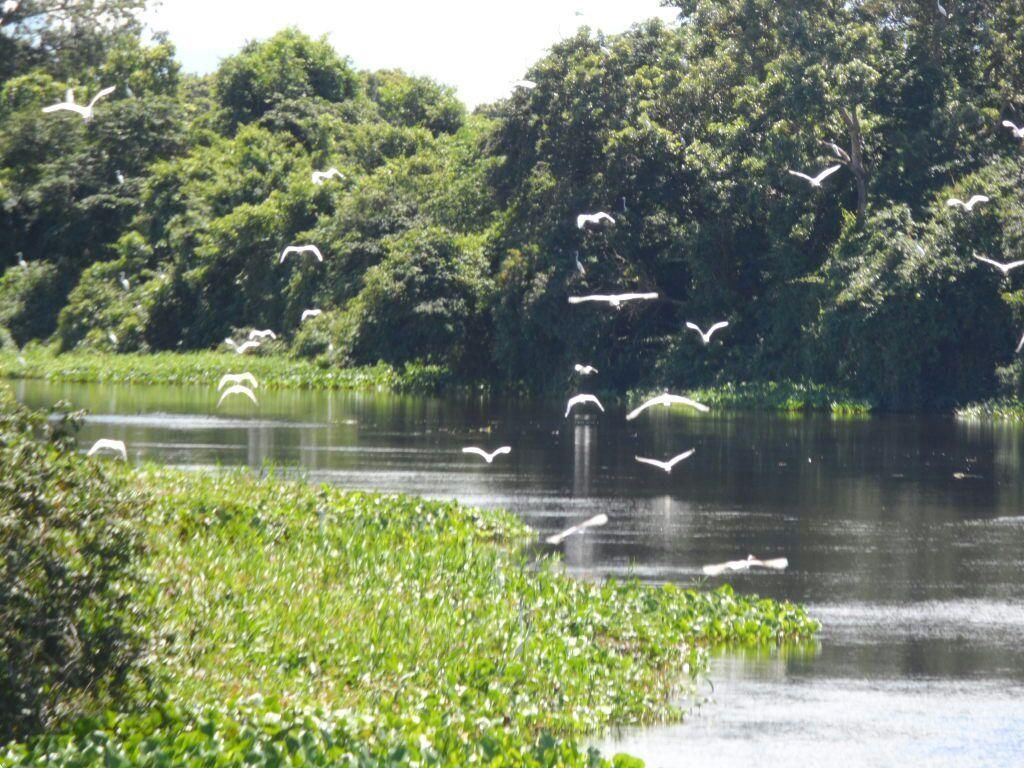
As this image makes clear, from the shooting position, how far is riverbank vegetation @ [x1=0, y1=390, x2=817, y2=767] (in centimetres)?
809

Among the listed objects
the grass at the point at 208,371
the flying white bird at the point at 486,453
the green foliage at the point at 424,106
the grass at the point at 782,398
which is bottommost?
the flying white bird at the point at 486,453

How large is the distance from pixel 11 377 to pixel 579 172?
22.7m

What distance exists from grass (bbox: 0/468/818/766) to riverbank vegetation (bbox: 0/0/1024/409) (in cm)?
2459

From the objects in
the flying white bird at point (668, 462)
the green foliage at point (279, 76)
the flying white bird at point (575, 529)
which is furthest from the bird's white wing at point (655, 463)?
the green foliage at point (279, 76)

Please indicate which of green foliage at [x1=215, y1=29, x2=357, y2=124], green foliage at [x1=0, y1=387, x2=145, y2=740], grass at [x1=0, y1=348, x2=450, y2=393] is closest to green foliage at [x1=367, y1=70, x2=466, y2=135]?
green foliage at [x1=215, y1=29, x2=357, y2=124]

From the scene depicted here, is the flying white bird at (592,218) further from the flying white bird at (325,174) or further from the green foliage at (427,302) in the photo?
the green foliage at (427,302)

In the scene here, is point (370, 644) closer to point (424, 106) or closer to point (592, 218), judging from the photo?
point (592, 218)

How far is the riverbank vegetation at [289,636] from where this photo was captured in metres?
8.09

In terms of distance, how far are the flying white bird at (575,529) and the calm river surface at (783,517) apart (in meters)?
0.19

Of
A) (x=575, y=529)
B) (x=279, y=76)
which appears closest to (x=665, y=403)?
(x=575, y=529)

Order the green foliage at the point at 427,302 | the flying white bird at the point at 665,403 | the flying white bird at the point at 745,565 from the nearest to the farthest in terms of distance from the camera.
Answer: the flying white bird at the point at 745,565
the flying white bird at the point at 665,403
the green foliage at the point at 427,302

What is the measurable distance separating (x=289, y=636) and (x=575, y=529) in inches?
341

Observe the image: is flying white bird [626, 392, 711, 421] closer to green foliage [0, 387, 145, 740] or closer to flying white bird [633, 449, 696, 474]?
flying white bird [633, 449, 696, 474]

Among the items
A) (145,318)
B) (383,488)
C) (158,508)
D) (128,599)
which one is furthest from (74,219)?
(128,599)
